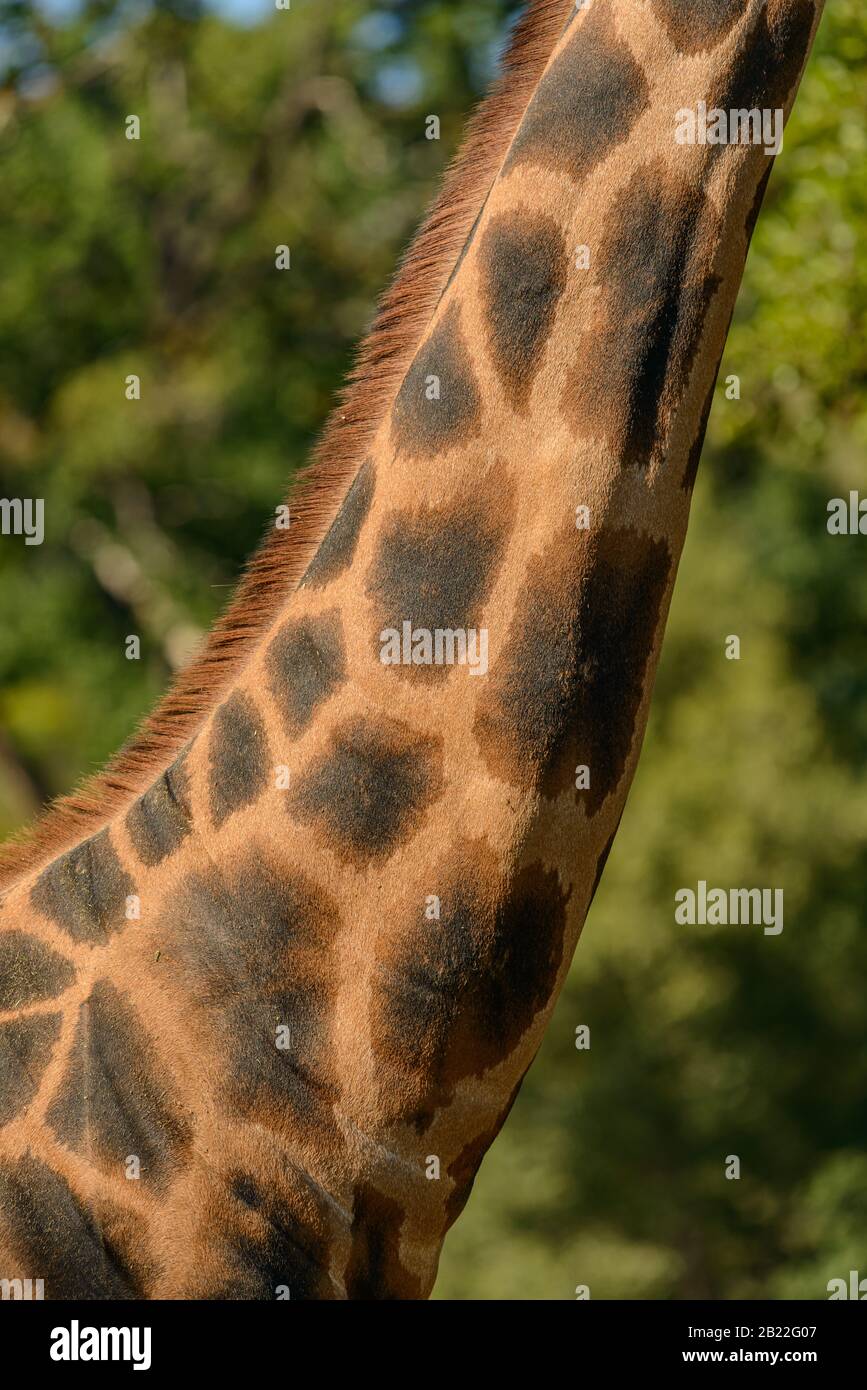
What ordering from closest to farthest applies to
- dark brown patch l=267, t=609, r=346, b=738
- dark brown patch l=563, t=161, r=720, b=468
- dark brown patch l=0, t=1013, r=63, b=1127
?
dark brown patch l=563, t=161, r=720, b=468 → dark brown patch l=267, t=609, r=346, b=738 → dark brown patch l=0, t=1013, r=63, b=1127

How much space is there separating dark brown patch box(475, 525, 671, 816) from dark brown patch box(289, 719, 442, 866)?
9 cm

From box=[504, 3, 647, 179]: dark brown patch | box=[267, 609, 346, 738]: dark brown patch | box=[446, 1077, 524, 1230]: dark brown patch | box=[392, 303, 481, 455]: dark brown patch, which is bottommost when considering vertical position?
box=[446, 1077, 524, 1230]: dark brown patch

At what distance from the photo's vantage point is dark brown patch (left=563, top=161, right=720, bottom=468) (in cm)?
208

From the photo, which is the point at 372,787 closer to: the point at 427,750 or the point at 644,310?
the point at 427,750

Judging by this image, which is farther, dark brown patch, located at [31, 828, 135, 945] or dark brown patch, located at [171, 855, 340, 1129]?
dark brown patch, located at [31, 828, 135, 945]

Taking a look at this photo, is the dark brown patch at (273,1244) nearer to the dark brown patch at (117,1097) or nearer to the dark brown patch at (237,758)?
the dark brown patch at (117,1097)

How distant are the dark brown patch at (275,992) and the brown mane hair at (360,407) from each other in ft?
1.10

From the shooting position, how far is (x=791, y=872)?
1864cm

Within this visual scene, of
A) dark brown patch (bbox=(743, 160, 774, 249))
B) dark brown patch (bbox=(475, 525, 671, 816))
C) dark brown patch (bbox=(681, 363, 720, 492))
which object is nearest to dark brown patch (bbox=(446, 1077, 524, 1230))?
dark brown patch (bbox=(475, 525, 671, 816))

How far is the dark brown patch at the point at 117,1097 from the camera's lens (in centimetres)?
222

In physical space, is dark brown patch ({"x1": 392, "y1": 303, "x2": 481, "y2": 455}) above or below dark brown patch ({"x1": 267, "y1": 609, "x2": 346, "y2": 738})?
above

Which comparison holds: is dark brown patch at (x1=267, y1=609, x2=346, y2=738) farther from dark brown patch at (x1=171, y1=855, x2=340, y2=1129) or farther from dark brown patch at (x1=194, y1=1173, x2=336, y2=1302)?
dark brown patch at (x1=194, y1=1173, x2=336, y2=1302)

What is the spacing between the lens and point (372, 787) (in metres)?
2.15
